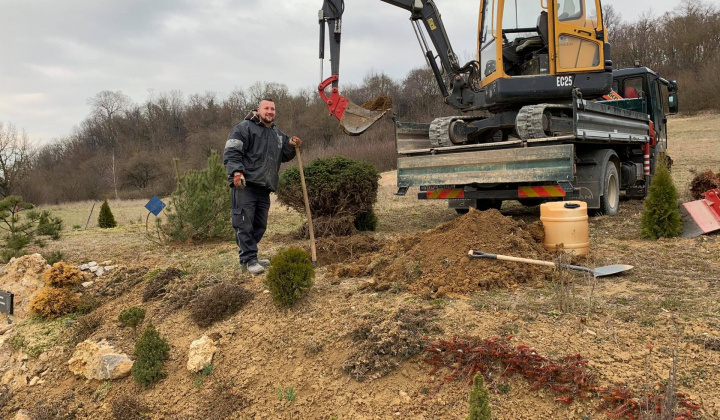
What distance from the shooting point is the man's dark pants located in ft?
18.5

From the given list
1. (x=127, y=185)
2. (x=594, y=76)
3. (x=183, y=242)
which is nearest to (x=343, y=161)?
(x=183, y=242)

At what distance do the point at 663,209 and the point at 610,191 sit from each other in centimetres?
236

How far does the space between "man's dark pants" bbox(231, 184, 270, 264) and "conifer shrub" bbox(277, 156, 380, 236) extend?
175 centimetres

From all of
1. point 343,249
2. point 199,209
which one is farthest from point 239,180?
point 199,209

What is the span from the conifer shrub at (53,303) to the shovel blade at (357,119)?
165 inches

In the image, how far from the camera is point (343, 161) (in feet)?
26.0

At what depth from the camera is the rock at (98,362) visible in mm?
4305

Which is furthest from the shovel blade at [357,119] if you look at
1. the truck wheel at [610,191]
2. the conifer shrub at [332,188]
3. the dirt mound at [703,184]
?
the dirt mound at [703,184]

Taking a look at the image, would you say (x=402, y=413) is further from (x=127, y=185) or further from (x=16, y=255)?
(x=127, y=185)

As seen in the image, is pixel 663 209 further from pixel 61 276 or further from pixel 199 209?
pixel 61 276

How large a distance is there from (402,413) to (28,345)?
4.35m

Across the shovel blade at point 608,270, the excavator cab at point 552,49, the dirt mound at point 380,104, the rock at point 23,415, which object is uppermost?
the excavator cab at point 552,49

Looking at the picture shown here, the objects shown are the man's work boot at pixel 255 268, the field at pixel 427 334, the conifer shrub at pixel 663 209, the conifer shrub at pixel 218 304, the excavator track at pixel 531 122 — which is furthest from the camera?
the excavator track at pixel 531 122

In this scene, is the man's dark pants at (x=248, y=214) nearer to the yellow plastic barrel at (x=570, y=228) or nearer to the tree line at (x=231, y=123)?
the yellow plastic barrel at (x=570, y=228)
